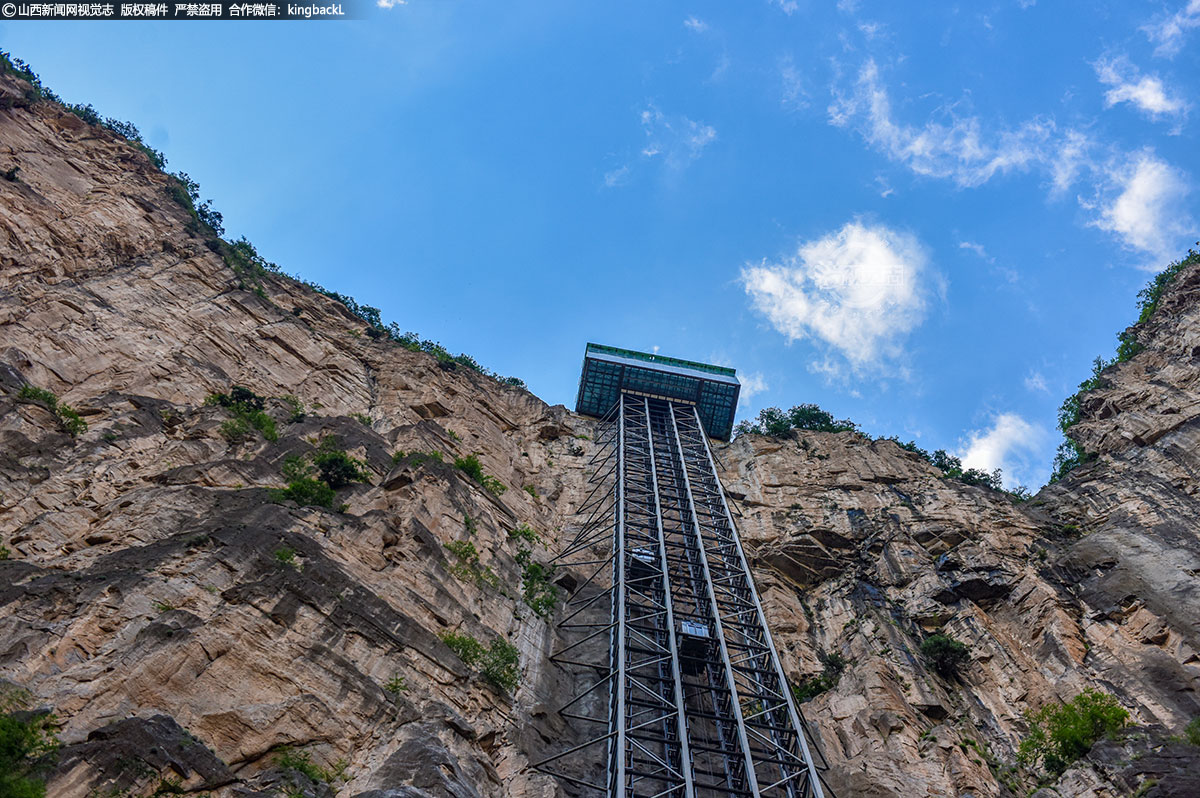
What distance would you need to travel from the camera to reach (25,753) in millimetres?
13492

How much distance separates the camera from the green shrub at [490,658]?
2291 cm

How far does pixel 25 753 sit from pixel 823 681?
24.0 meters

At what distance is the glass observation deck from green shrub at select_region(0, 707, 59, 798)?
35.8m

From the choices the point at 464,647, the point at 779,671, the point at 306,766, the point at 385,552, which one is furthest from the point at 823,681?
the point at 306,766

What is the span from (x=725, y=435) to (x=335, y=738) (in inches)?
1367

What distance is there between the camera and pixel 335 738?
17578mm

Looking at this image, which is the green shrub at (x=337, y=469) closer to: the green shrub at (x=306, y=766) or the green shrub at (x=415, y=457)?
the green shrub at (x=415, y=457)

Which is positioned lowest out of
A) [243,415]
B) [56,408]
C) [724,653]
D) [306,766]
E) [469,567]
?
[306,766]

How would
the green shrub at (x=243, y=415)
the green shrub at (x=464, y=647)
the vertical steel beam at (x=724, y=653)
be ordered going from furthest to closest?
Answer: the green shrub at (x=243, y=415), the green shrub at (x=464, y=647), the vertical steel beam at (x=724, y=653)

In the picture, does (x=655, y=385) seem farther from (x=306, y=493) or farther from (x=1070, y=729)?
(x=1070, y=729)

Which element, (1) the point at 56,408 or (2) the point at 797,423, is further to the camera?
(2) the point at 797,423

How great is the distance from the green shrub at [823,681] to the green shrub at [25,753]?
2239 cm

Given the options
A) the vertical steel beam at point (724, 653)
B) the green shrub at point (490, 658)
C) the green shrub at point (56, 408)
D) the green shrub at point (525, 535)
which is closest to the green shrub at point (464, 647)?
the green shrub at point (490, 658)

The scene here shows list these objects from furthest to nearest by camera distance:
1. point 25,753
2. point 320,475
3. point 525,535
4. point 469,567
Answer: point 525,535 < point 469,567 < point 320,475 < point 25,753
